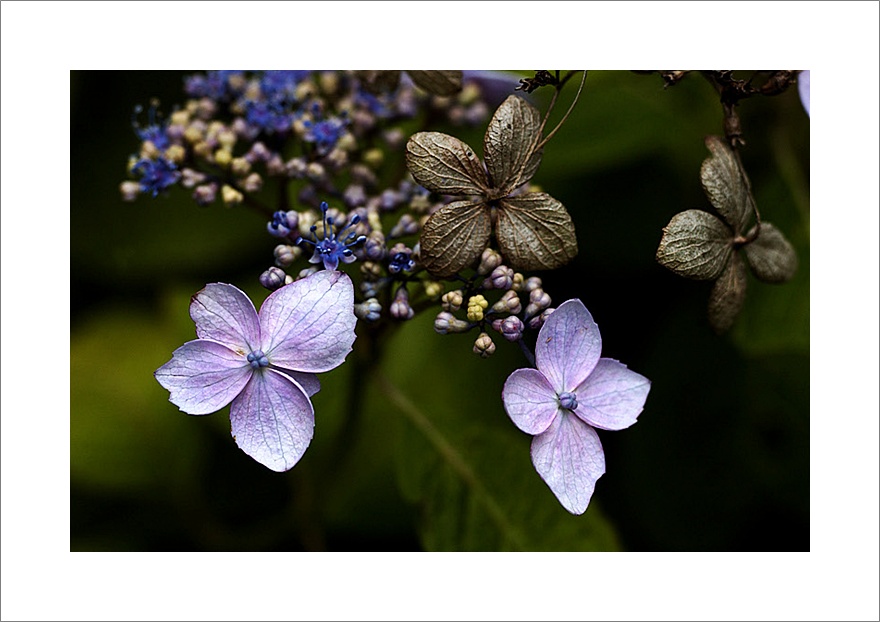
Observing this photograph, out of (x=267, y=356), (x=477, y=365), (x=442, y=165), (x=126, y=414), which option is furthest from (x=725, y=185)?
(x=126, y=414)

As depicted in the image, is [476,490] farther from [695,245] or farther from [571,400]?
[695,245]

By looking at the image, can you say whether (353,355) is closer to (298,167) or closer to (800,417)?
(298,167)

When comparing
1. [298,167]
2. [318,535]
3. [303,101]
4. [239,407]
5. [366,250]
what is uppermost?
[303,101]

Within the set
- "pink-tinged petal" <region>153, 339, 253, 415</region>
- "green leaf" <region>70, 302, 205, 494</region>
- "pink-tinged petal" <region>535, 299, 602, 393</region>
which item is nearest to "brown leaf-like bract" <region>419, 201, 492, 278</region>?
"pink-tinged petal" <region>535, 299, 602, 393</region>

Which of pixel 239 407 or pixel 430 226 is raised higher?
pixel 430 226

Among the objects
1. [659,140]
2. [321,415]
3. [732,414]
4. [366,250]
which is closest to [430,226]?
[366,250]
